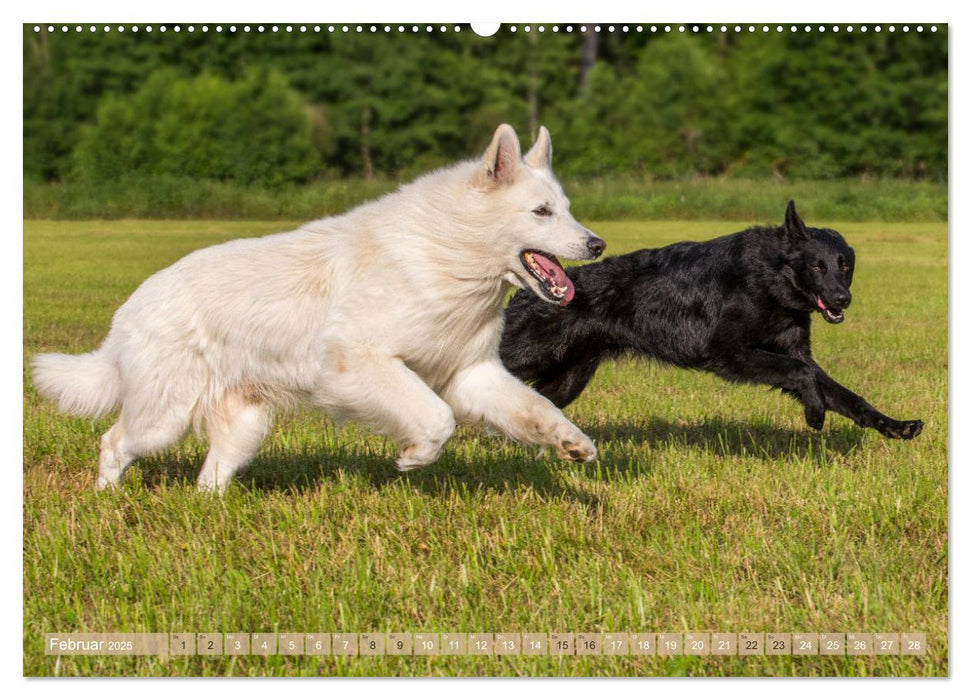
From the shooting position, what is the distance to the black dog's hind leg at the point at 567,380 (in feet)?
22.8

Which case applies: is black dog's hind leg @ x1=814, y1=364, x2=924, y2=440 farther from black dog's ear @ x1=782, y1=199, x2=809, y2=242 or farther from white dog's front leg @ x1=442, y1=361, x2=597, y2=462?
white dog's front leg @ x1=442, y1=361, x2=597, y2=462

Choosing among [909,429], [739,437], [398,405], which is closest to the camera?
[398,405]

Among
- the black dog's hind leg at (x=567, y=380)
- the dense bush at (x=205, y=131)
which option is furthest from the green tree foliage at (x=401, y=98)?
the black dog's hind leg at (x=567, y=380)

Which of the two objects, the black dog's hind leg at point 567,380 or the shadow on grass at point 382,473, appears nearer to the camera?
the shadow on grass at point 382,473

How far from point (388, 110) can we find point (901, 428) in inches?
159

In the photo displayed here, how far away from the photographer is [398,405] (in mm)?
4695

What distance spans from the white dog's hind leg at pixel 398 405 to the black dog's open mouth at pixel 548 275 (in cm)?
69

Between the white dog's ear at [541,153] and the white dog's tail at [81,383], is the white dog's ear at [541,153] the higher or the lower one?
the higher one

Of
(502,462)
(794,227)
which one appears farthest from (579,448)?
(794,227)

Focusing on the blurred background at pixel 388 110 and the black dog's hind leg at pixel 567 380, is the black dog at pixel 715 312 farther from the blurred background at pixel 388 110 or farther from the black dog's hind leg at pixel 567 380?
the blurred background at pixel 388 110

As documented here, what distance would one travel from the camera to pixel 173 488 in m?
5.61

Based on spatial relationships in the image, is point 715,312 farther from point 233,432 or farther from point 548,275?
point 233,432

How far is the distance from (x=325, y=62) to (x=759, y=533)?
141 inches

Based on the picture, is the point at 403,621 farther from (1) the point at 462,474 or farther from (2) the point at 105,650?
(1) the point at 462,474
